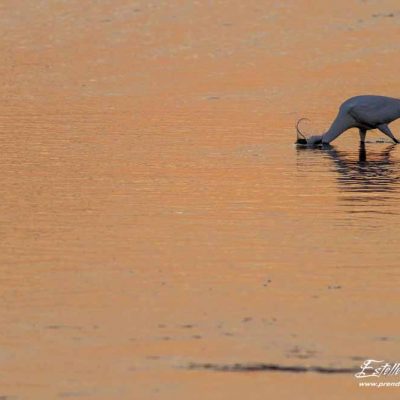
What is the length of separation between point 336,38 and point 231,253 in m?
28.2

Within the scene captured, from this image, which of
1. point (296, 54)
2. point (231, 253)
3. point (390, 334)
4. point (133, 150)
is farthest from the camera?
point (296, 54)

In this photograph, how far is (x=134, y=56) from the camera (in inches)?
1592

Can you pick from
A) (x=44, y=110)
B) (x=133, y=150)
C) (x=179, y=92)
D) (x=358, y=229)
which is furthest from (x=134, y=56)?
(x=358, y=229)

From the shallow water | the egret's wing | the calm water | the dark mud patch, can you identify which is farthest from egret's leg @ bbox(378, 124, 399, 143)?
the dark mud patch

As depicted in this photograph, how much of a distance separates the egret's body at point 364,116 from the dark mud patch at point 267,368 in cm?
1453

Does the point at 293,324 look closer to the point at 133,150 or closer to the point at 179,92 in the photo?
the point at 133,150

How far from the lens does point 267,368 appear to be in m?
11.7

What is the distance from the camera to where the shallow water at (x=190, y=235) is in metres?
11.9

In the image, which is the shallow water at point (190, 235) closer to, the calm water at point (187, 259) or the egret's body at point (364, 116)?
the calm water at point (187, 259)

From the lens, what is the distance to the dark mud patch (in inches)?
457

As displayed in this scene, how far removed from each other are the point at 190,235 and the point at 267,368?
5.45 meters

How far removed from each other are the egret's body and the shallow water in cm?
32

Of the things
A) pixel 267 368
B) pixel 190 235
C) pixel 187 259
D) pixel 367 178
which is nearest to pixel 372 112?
pixel 367 178

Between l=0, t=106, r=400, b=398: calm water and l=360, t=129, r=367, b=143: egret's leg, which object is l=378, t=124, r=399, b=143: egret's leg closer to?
l=360, t=129, r=367, b=143: egret's leg
